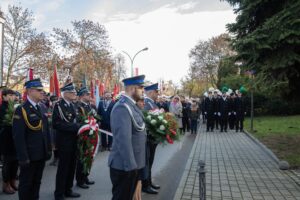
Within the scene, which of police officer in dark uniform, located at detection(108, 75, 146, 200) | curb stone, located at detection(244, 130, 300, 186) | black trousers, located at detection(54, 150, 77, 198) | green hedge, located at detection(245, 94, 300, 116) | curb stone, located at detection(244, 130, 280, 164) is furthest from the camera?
green hedge, located at detection(245, 94, 300, 116)

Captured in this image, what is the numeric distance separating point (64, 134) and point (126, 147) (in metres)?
2.78

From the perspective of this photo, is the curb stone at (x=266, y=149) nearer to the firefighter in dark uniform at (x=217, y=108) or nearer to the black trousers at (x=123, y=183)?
the firefighter in dark uniform at (x=217, y=108)

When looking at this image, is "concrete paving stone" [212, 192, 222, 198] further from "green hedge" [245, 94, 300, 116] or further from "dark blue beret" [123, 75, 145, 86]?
"green hedge" [245, 94, 300, 116]

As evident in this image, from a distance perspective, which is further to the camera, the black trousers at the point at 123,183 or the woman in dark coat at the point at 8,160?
the woman in dark coat at the point at 8,160

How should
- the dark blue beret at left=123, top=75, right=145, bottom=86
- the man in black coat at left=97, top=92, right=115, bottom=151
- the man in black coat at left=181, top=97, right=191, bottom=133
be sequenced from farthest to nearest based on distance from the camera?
1. the man in black coat at left=181, top=97, right=191, bottom=133
2. the man in black coat at left=97, top=92, right=115, bottom=151
3. the dark blue beret at left=123, top=75, right=145, bottom=86

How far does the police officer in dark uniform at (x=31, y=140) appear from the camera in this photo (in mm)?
5602

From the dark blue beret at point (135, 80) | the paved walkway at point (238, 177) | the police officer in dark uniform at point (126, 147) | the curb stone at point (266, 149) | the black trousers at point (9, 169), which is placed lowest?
the paved walkway at point (238, 177)

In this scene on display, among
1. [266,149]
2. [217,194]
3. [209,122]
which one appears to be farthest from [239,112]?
[217,194]

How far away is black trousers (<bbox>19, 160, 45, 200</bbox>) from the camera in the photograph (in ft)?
18.5

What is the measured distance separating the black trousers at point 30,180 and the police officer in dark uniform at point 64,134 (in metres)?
0.81

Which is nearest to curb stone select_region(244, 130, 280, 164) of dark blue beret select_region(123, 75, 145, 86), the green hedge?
dark blue beret select_region(123, 75, 145, 86)

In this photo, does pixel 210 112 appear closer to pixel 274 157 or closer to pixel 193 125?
pixel 193 125

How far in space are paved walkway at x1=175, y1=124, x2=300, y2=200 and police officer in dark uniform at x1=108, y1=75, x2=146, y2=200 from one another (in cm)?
267

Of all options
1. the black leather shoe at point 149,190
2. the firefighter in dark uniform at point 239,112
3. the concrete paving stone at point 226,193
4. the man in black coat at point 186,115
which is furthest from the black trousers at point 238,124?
the black leather shoe at point 149,190
